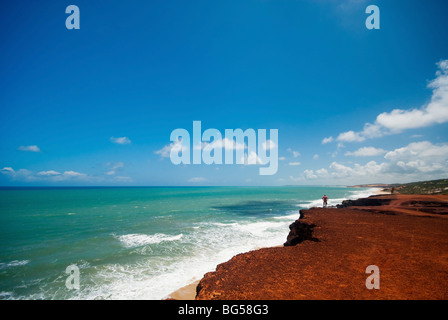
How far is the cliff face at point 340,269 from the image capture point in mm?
4945

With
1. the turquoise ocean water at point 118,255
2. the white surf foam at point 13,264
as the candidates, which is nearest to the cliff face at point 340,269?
the turquoise ocean water at point 118,255

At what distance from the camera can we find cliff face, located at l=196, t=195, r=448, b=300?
4945mm

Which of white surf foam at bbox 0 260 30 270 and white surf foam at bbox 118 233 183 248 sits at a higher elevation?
white surf foam at bbox 0 260 30 270

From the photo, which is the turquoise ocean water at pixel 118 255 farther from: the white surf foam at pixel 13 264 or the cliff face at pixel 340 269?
the cliff face at pixel 340 269

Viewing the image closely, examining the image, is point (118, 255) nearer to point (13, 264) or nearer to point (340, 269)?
point (13, 264)

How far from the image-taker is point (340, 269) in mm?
6090

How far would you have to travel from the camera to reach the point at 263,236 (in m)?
19.0

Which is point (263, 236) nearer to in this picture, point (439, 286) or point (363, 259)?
point (363, 259)

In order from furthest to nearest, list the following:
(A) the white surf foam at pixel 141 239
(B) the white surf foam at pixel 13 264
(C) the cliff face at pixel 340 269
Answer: (A) the white surf foam at pixel 141 239 < (B) the white surf foam at pixel 13 264 < (C) the cliff face at pixel 340 269

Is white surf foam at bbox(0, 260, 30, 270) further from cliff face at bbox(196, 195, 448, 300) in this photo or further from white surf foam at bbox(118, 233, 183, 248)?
cliff face at bbox(196, 195, 448, 300)

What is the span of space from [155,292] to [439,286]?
11059mm

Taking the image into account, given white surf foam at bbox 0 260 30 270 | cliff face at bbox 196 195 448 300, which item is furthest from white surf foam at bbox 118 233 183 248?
cliff face at bbox 196 195 448 300

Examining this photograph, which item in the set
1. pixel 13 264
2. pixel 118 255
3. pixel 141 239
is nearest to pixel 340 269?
pixel 118 255
